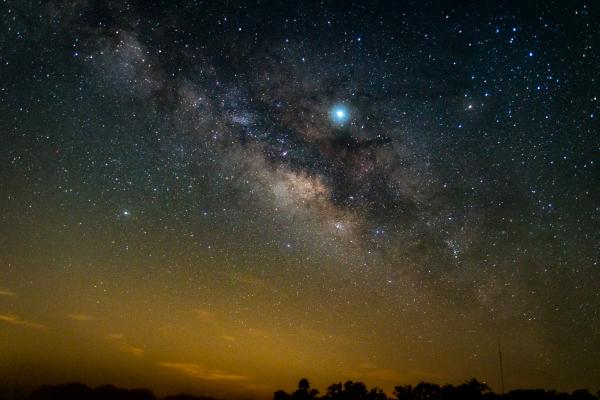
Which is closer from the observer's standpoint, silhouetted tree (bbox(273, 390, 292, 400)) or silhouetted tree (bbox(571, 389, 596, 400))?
silhouetted tree (bbox(571, 389, 596, 400))

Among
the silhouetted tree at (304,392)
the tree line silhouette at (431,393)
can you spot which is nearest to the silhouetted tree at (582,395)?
the tree line silhouette at (431,393)

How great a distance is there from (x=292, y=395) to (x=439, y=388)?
12.6m

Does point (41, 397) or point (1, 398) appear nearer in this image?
point (41, 397)

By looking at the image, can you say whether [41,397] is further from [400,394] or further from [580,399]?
[580,399]

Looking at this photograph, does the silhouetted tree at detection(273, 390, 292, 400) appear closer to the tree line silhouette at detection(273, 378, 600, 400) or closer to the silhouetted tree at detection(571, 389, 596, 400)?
the tree line silhouette at detection(273, 378, 600, 400)

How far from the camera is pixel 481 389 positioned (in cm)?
3189

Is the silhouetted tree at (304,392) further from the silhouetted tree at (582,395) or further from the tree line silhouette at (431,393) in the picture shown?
the silhouetted tree at (582,395)

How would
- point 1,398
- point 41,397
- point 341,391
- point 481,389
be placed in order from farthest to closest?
point 1,398 → point 41,397 → point 341,391 → point 481,389

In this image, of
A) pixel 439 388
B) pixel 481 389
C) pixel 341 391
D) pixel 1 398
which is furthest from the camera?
pixel 1 398

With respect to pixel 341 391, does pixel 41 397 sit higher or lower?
lower

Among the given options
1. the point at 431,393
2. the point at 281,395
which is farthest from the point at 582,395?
the point at 281,395

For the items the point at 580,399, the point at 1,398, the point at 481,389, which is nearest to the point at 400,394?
the point at 481,389

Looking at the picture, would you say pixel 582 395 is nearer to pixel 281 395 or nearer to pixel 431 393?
pixel 431 393

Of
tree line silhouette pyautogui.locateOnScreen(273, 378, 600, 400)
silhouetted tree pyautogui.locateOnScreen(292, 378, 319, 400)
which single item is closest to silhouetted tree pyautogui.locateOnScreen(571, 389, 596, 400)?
tree line silhouette pyautogui.locateOnScreen(273, 378, 600, 400)
